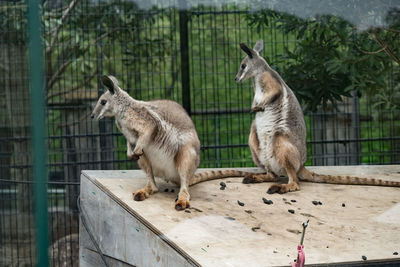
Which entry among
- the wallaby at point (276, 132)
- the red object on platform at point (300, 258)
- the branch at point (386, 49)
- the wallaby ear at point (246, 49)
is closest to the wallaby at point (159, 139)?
the wallaby at point (276, 132)

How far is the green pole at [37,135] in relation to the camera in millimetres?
1027

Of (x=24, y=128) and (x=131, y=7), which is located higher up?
(x=131, y=7)

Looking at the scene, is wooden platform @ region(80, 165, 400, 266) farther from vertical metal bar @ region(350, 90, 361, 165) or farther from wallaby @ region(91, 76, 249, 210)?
wallaby @ region(91, 76, 249, 210)

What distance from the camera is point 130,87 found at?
2.52 m

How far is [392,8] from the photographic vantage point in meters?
1.68

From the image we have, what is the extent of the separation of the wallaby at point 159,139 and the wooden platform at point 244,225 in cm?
22

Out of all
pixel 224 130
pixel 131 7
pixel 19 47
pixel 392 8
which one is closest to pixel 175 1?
pixel 131 7

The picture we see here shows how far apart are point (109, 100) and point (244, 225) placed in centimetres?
106

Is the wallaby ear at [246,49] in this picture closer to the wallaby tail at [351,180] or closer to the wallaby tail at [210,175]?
the wallaby tail at [351,180]

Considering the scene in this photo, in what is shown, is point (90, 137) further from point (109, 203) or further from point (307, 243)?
point (307, 243)

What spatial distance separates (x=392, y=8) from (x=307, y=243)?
84 centimetres

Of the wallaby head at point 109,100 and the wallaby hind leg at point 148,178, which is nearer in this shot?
the wallaby head at point 109,100

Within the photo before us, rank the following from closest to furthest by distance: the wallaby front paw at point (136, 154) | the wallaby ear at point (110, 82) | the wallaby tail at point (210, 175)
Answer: the wallaby ear at point (110, 82), the wallaby front paw at point (136, 154), the wallaby tail at point (210, 175)

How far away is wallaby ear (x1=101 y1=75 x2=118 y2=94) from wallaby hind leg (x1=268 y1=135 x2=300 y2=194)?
986 mm
